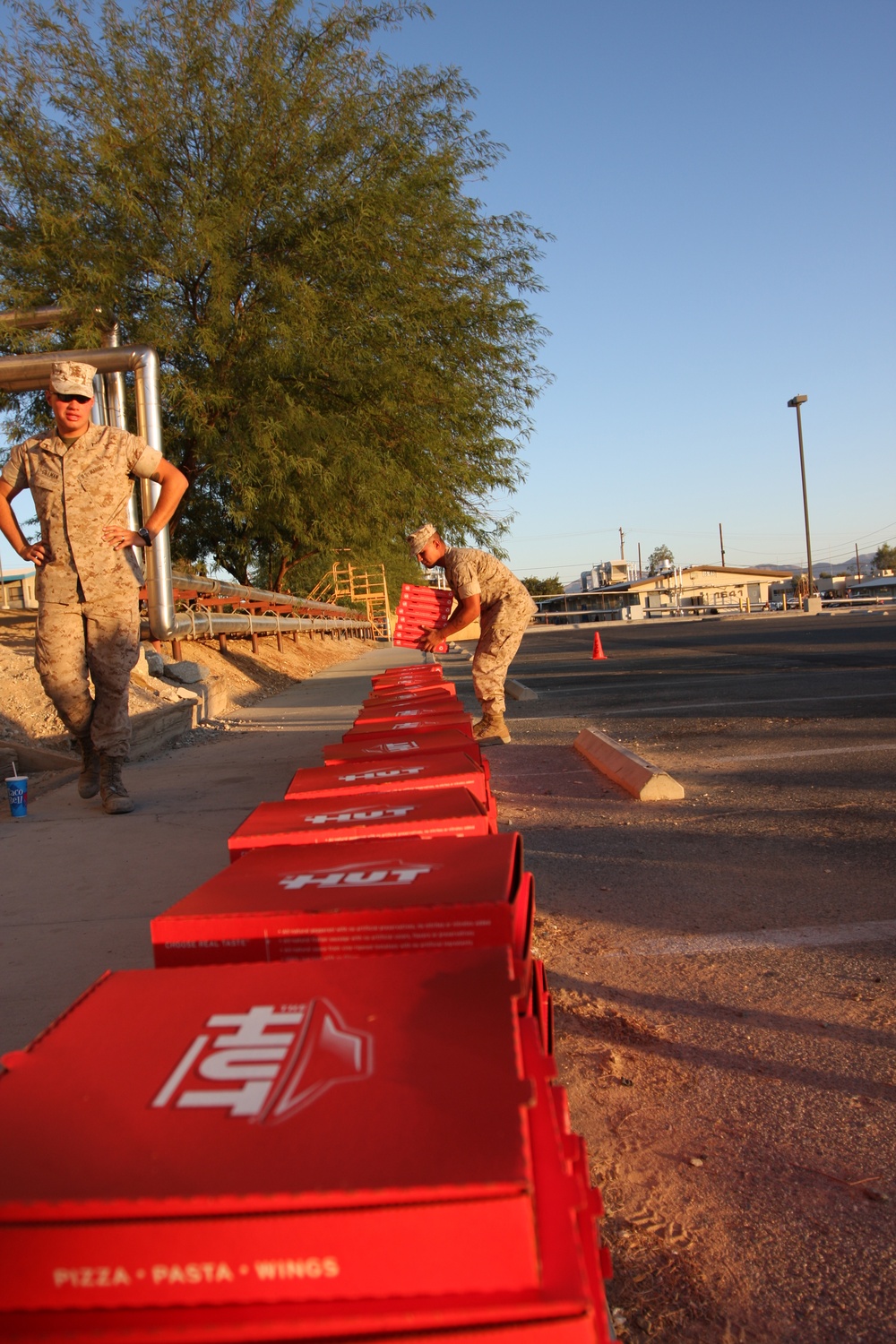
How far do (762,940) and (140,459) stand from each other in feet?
13.1

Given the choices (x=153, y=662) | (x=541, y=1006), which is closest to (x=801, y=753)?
(x=541, y=1006)

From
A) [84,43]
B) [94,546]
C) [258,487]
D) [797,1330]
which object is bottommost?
[797,1330]

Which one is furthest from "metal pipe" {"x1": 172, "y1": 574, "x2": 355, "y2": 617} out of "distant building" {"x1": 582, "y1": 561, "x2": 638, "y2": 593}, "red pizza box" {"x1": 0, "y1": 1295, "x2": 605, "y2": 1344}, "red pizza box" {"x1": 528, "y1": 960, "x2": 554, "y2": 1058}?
"distant building" {"x1": 582, "y1": 561, "x2": 638, "y2": 593}

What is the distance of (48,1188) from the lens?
0.90 metres

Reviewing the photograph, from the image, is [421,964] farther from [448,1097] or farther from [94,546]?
[94,546]

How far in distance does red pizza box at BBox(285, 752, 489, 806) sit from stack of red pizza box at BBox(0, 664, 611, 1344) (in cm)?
122

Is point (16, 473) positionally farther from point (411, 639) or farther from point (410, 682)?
point (411, 639)

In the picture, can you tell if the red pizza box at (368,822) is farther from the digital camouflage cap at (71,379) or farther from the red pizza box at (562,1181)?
the digital camouflage cap at (71,379)

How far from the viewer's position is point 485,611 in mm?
8156

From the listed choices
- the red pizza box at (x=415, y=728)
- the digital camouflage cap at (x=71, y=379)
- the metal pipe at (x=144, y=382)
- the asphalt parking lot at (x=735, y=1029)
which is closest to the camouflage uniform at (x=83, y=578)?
the digital camouflage cap at (x=71, y=379)

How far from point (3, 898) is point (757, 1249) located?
9.75ft

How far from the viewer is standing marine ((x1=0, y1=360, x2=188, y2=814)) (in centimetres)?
498

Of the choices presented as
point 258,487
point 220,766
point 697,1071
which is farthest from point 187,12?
point 697,1071

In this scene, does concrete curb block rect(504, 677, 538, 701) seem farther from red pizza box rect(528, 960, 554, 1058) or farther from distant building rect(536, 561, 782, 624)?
distant building rect(536, 561, 782, 624)
